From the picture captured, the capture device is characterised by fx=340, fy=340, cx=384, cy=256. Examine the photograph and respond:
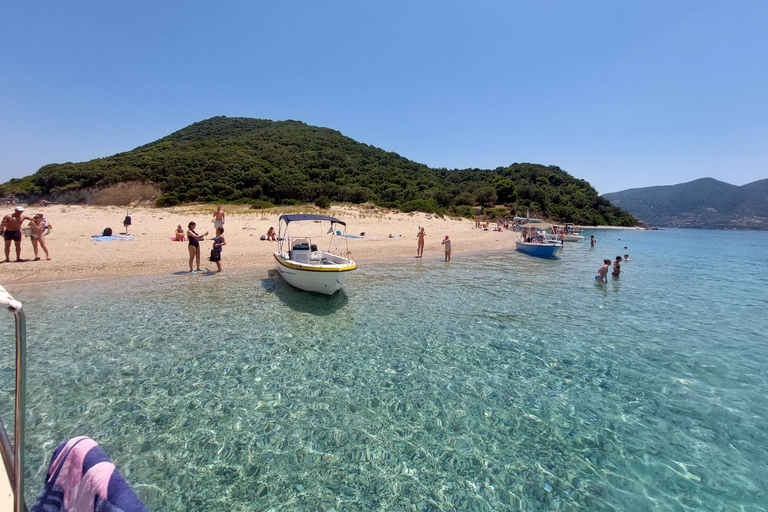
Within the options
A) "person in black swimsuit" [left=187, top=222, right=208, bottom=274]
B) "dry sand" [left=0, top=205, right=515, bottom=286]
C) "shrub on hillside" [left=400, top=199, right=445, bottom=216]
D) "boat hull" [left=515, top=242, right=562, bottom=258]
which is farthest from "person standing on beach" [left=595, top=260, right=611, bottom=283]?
"shrub on hillside" [left=400, top=199, right=445, bottom=216]

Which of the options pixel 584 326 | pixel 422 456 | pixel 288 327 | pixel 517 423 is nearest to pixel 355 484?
pixel 422 456

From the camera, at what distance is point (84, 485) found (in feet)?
6.27

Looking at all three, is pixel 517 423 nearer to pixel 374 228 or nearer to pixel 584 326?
pixel 584 326

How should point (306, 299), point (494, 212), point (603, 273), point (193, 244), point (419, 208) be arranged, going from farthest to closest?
point (494, 212) → point (419, 208) → point (603, 273) → point (193, 244) → point (306, 299)

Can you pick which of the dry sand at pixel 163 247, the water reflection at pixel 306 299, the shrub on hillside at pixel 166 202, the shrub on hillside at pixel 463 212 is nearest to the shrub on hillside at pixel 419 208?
the shrub on hillside at pixel 463 212

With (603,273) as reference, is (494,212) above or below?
above

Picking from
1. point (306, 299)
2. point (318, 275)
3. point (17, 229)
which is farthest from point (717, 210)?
point (17, 229)

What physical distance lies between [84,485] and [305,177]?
65522mm

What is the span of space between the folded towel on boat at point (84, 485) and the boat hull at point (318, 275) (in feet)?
27.1

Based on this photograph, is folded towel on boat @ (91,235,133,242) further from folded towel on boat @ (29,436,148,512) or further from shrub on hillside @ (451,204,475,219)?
shrub on hillside @ (451,204,475,219)

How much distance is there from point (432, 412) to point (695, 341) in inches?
316

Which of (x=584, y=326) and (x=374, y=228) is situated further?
(x=374, y=228)

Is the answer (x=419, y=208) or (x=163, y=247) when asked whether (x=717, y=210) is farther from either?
(x=163, y=247)

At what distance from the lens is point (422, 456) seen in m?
4.46
